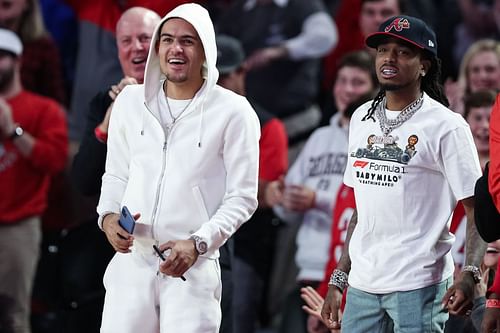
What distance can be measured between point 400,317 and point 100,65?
4024 mm

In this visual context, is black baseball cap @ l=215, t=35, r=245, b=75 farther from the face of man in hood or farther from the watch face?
the watch face

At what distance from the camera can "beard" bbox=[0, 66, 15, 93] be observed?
25.4 feet

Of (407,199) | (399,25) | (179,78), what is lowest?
(407,199)

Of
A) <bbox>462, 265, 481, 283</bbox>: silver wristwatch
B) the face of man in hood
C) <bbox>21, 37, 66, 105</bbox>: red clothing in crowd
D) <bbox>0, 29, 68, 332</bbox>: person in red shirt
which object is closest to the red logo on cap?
the face of man in hood

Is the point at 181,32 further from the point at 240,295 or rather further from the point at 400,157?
the point at 240,295

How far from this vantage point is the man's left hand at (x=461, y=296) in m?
4.54

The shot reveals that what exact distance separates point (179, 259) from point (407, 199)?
→ 88 cm

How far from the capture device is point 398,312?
15.5 ft

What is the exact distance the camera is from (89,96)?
827 centimetres

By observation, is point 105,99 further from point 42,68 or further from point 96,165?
point 42,68

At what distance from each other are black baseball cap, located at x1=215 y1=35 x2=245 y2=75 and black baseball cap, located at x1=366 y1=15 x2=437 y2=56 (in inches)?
88.4

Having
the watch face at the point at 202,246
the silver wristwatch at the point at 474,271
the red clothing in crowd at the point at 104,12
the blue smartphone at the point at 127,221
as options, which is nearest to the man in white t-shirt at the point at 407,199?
the silver wristwatch at the point at 474,271

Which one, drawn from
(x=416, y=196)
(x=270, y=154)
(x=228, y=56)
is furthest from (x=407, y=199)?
(x=228, y=56)

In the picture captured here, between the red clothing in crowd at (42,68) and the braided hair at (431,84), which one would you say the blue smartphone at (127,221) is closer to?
the braided hair at (431,84)
